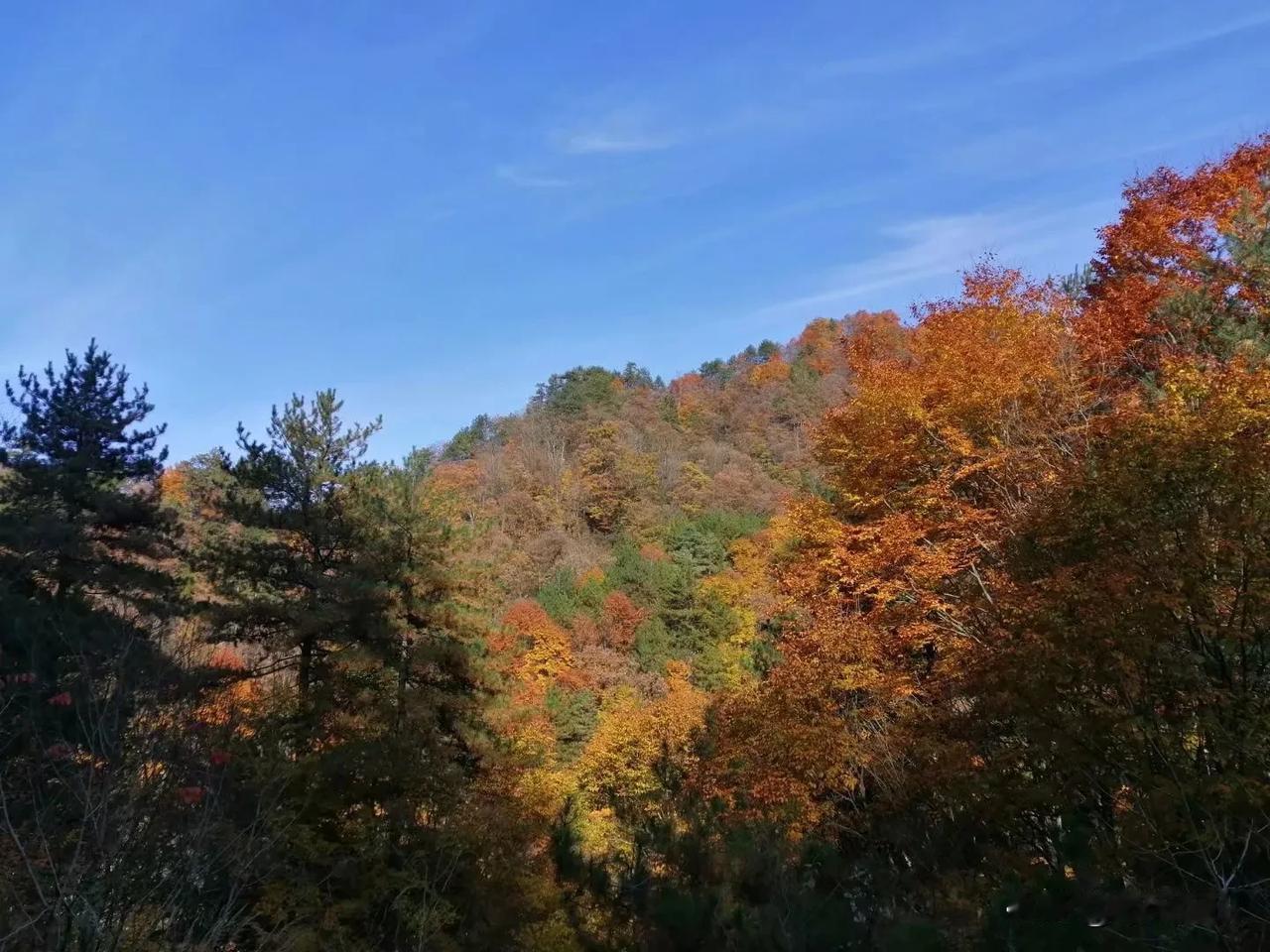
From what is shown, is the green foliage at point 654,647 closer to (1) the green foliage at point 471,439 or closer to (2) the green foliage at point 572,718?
(2) the green foliage at point 572,718

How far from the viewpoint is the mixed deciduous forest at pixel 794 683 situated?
5.95m

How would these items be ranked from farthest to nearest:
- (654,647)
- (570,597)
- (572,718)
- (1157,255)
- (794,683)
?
(570,597) < (654,647) < (572,718) < (1157,255) < (794,683)

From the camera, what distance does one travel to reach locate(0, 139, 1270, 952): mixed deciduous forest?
19.5ft

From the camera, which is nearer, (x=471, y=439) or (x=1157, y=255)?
(x=1157, y=255)

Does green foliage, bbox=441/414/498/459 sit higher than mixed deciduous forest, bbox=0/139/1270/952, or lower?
higher

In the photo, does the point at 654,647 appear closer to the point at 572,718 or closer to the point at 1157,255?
the point at 572,718

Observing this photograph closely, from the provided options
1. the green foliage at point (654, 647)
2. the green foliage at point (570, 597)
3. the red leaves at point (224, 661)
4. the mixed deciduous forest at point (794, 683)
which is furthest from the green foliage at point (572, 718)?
the red leaves at point (224, 661)

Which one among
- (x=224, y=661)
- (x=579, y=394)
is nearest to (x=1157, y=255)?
(x=224, y=661)

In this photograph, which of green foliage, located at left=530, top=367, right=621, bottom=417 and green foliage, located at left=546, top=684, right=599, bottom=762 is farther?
green foliage, located at left=530, top=367, right=621, bottom=417

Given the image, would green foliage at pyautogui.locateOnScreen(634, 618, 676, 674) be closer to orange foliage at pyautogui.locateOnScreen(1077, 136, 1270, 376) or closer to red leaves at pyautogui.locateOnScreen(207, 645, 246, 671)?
red leaves at pyautogui.locateOnScreen(207, 645, 246, 671)

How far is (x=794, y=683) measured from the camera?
13828mm

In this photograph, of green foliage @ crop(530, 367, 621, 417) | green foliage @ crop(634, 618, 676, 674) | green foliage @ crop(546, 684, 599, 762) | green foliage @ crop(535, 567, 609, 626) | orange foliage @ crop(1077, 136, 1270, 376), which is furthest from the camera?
green foliage @ crop(530, 367, 621, 417)

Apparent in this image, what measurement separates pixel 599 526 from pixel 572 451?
9.25 metres

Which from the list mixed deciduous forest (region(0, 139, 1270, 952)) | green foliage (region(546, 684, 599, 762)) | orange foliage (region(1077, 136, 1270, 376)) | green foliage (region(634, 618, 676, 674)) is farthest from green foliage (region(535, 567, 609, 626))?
orange foliage (region(1077, 136, 1270, 376))
